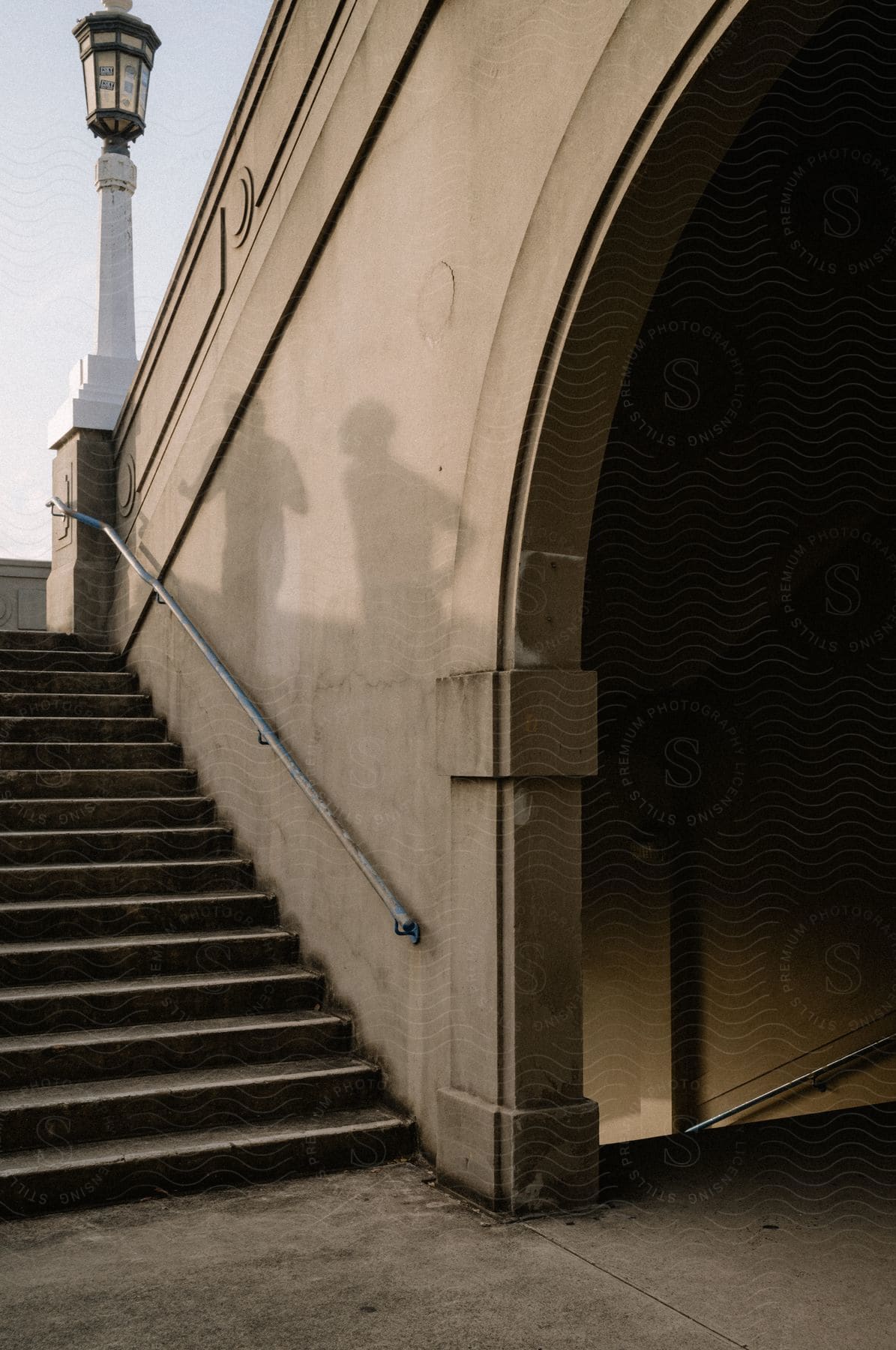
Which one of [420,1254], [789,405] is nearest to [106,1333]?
[420,1254]

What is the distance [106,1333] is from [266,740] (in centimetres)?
285

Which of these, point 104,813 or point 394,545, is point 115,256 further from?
point 394,545

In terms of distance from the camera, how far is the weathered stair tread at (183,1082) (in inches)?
166

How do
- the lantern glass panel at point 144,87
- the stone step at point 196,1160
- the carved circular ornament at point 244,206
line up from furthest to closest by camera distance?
the lantern glass panel at point 144,87 < the carved circular ornament at point 244,206 < the stone step at point 196,1160

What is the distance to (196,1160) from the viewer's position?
4.10m

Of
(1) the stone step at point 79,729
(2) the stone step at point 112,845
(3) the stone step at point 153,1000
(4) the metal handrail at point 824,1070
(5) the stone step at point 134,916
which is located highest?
(1) the stone step at point 79,729

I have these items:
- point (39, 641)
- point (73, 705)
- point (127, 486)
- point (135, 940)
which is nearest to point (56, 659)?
point (39, 641)

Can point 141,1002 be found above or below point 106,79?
below

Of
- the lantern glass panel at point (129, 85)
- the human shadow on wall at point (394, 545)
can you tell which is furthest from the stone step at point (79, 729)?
the lantern glass panel at point (129, 85)

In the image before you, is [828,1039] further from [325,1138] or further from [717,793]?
[325,1138]

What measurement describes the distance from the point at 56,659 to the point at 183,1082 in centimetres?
362

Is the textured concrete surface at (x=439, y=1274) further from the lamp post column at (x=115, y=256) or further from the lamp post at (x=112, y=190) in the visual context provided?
the lamp post column at (x=115, y=256)

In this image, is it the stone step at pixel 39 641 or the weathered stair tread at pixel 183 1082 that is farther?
the stone step at pixel 39 641

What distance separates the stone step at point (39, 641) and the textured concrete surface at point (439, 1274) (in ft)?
14.0
